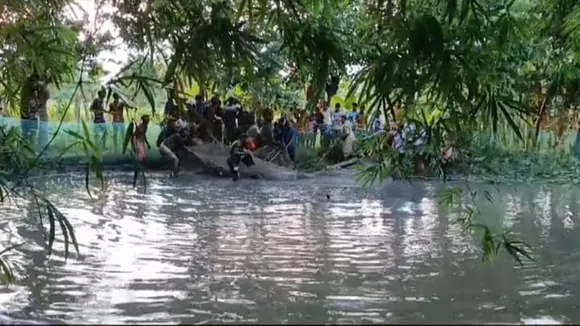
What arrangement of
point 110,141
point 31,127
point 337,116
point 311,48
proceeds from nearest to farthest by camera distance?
point 311,48 → point 110,141 → point 31,127 → point 337,116

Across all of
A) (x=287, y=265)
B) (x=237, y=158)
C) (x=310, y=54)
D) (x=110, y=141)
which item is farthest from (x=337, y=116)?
(x=310, y=54)

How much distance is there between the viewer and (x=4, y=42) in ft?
12.2

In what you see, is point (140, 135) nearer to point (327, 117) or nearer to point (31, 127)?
point (31, 127)

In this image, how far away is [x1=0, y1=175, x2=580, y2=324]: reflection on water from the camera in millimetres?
4402

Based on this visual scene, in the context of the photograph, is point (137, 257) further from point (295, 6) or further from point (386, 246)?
point (295, 6)

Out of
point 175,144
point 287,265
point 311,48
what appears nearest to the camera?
point 311,48

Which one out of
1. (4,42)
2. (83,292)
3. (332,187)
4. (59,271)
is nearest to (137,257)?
(59,271)

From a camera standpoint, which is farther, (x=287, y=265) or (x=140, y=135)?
(x=287, y=265)

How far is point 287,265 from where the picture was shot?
582 cm

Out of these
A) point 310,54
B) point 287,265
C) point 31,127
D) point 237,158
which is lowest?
point 287,265

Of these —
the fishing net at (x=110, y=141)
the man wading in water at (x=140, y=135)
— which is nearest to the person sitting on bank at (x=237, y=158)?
the fishing net at (x=110, y=141)

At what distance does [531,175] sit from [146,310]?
10.7 metres

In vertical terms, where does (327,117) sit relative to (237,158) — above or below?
above

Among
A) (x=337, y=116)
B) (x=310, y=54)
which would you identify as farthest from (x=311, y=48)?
(x=337, y=116)
